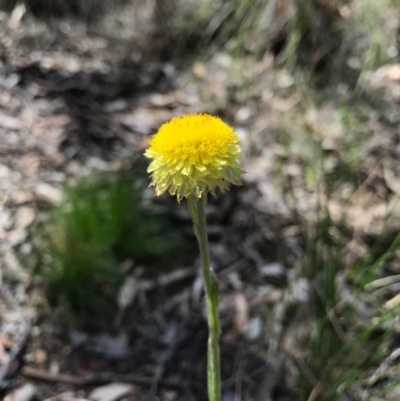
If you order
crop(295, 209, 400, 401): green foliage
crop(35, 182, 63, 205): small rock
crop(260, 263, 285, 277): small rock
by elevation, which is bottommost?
crop(295, 209, 400, 401): green foliage

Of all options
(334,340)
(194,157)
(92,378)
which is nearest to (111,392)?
(92,378)

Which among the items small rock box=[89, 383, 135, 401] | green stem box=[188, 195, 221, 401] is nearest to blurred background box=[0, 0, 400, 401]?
small rock box=[89, 383, 135, 401]

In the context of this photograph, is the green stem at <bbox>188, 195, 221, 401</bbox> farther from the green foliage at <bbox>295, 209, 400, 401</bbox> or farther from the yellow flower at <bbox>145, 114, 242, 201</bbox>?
the green foliage at <bbox>295, 209, 400, 401</bbox>

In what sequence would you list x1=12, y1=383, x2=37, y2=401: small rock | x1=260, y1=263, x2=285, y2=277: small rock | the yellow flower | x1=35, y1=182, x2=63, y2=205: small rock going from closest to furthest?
the yellow flower, x1=12, y1=383, x2=37, y2=401: small rock, x1=260, y1=263, x2=285, y2=277: small rock, x1=35, y1=182, x2=63, y2=205: small rock

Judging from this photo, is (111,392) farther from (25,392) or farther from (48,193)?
(48,193)

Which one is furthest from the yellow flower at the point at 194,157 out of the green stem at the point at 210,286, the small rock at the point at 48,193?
the small rock at the point at 48,193

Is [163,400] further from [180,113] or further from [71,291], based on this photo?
[180,113]
